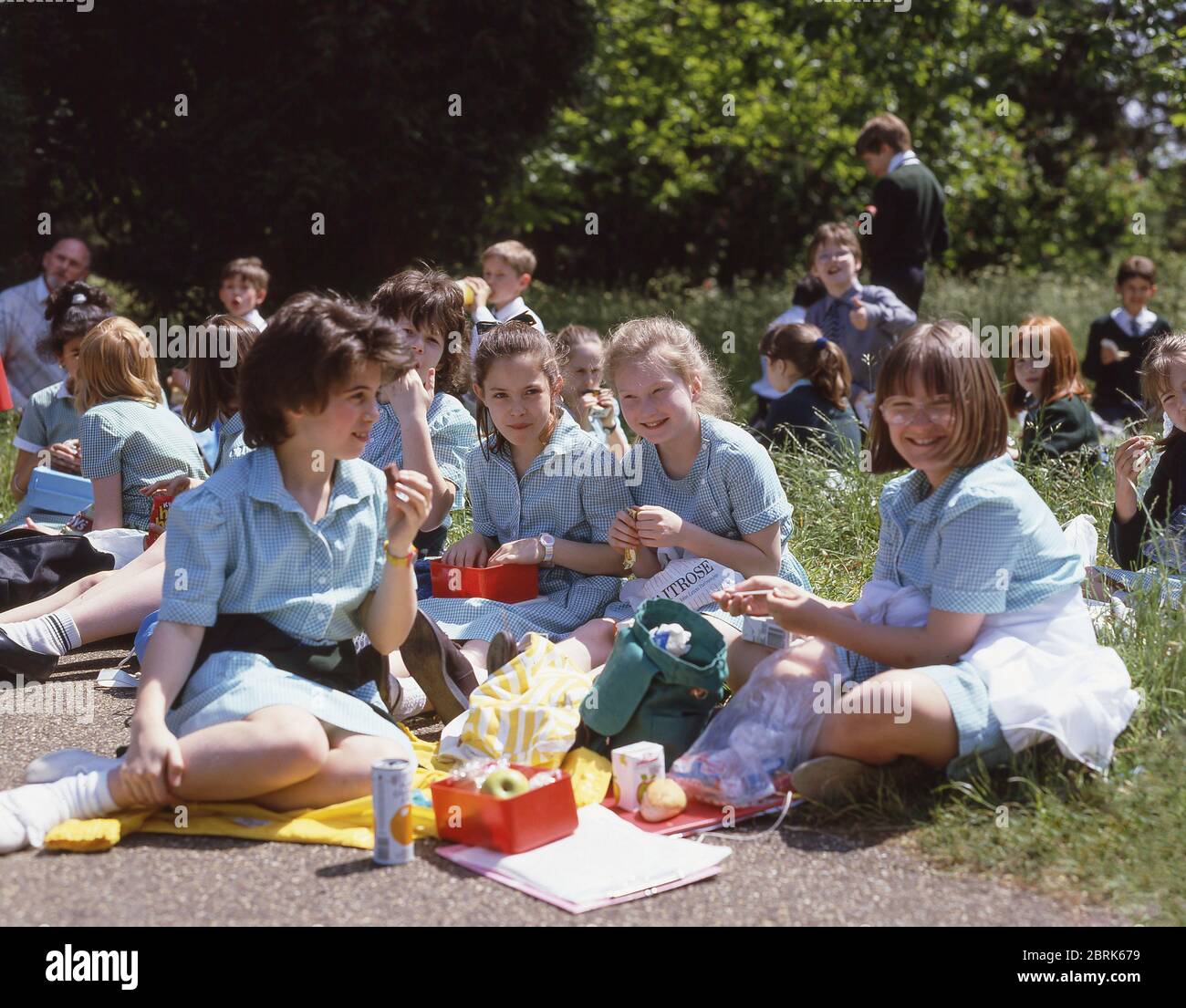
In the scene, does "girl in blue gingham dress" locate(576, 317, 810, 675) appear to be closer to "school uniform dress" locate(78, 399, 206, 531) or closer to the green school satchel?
the green school satchel

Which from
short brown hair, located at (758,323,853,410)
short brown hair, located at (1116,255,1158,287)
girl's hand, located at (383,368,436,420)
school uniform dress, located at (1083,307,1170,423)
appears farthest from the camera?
short brown hair, located at (1116,255,1158,287)

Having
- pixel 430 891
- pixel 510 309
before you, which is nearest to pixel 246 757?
pixel 430 891

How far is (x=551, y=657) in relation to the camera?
3.97 m

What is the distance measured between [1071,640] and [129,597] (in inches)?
125

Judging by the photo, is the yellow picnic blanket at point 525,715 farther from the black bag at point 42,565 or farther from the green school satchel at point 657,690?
the black bag at point 42,565

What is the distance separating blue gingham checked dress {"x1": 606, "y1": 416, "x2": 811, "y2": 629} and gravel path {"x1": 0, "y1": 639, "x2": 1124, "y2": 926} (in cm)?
123

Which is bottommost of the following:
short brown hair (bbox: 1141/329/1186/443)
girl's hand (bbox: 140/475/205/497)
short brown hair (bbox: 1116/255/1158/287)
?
girl's hand (bbox: 140/475/205/497)

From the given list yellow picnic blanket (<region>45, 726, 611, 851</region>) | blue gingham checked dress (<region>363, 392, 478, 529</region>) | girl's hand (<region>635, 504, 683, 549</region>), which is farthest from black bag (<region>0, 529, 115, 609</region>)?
girl's hand (<region>635, 504, 683, 549</region>)

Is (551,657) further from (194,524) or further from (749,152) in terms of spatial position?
(749,152)

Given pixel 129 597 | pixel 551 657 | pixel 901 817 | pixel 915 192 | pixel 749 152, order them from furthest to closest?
pixel 749 152, pixel 915 192, pixel 129 597, pixel 551 657, pixel 901 817

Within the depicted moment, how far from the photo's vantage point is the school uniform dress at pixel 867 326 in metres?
8.02

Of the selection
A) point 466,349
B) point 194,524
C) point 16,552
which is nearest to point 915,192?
point 466,349

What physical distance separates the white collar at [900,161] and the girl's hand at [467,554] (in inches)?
204

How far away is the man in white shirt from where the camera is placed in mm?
8891
